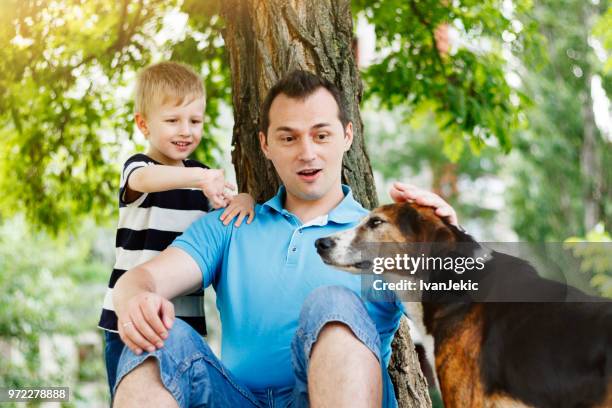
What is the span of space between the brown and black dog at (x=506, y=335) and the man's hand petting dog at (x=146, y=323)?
0.53 m

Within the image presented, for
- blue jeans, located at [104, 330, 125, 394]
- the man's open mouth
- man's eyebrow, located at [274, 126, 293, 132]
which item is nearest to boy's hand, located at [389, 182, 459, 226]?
the man's open mouth

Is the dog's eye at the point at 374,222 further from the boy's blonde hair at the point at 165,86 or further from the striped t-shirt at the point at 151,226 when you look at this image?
the boy's blonde hair at the point at 165,86

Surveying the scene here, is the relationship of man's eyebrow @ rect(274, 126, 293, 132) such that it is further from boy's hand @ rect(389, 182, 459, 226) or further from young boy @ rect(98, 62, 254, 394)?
boy's hand @ rect(389, 182, 459, 226)

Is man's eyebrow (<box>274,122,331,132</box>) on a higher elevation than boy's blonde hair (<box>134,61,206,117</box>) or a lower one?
lower

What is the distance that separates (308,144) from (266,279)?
479mm

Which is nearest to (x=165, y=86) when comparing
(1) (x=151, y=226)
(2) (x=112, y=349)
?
(1) (x=151, y=226)

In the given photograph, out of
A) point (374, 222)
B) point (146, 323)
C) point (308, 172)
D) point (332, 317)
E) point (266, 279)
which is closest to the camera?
point (332, 317)

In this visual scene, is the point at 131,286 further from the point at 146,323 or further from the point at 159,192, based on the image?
the point at 159,192

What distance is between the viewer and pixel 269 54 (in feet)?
10.2

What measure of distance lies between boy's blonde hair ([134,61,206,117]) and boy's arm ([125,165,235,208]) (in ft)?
1.11

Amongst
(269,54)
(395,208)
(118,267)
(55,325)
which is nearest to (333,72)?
(269,54)

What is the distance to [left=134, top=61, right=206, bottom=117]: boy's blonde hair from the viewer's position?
297 centimetres

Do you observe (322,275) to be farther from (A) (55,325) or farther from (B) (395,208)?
(A) (55,325)

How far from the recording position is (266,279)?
2.47 meters
